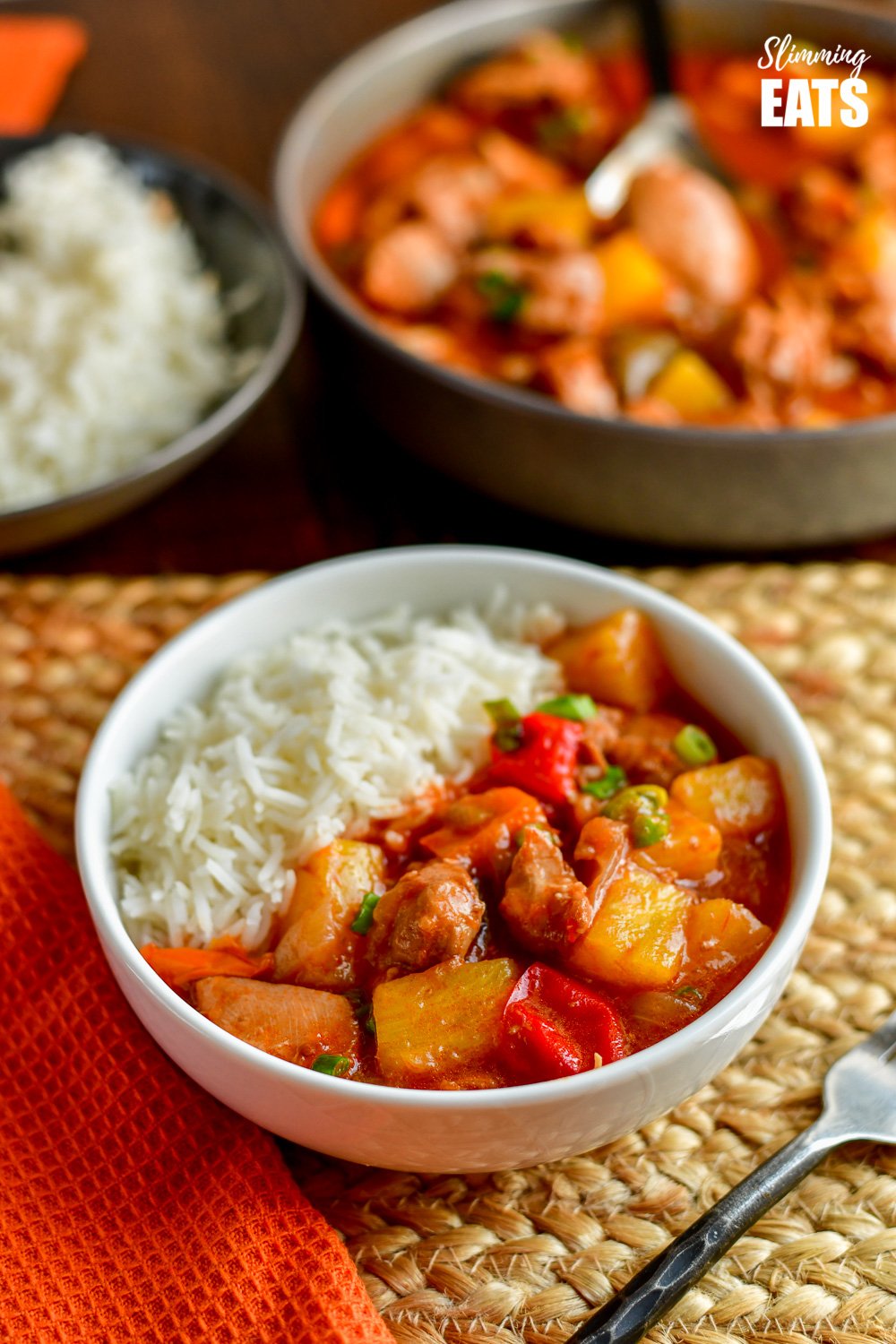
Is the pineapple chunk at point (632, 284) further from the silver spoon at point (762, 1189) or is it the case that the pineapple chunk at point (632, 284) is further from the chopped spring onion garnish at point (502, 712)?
the silver spoon at point (762, 1189)

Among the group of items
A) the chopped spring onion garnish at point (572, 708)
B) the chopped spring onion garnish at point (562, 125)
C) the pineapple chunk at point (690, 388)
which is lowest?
the pineapple chunk at point (690, 388)

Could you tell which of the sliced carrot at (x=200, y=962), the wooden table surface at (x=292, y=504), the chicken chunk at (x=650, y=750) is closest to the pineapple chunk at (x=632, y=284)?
the wooden table surface at (x=292, y=504)

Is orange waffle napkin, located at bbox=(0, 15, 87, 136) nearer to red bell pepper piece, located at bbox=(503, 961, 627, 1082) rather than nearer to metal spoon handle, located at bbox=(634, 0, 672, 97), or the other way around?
metal spoon handle, located at bbox=(634, 0, 672, 97)

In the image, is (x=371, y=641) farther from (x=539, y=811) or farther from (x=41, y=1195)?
(x=41, y=1195)

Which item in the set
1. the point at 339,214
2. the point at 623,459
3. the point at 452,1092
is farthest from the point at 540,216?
the point at 452,1092

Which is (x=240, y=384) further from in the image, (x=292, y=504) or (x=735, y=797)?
(x=735, y=797)

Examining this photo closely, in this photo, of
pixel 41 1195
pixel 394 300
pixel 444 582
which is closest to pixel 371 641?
pixel 444 582
